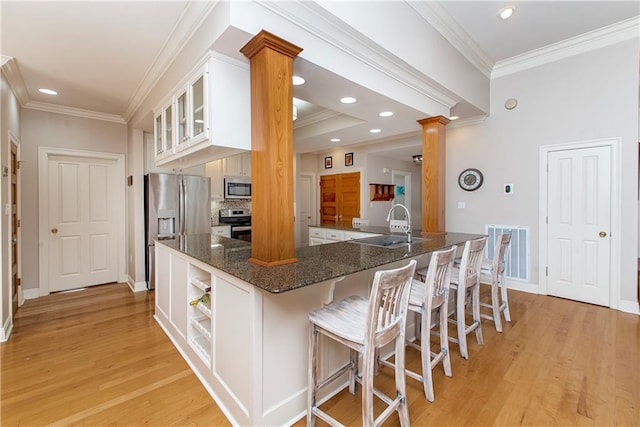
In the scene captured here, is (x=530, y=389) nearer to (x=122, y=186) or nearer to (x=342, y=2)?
(x=342, y=2)

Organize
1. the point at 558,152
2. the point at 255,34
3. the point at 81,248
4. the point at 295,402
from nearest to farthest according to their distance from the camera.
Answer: the point at 295,402 < the point at 255,34 < the point at 558,152 < the point at 81,248

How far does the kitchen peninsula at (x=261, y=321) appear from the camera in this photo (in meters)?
1.51

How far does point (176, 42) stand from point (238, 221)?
333 centimetres

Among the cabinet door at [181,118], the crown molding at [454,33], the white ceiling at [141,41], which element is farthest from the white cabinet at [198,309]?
the crown molding at [454,33]

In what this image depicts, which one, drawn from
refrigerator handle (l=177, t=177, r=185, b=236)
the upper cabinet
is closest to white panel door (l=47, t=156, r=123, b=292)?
refrigerator handle (l=177, t=177, r=185, b=236)

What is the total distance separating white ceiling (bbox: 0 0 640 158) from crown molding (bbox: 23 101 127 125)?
0.02 m

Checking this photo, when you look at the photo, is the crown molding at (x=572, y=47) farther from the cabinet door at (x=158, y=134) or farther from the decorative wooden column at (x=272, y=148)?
the cabinet door at (x=158, y=134)

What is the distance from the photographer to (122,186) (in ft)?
14.6

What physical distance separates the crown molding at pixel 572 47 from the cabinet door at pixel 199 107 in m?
3.95

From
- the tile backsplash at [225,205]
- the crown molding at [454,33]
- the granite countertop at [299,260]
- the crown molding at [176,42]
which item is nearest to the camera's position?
the granite countertop at [299,260]

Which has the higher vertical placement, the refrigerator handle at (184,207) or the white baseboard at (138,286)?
the refrigerator handle at (184,207)

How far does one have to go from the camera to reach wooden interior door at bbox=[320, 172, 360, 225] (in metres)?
6.22

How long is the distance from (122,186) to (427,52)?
15.1 ft

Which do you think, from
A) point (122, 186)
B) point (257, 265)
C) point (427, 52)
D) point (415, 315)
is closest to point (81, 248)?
point (122, 186)
